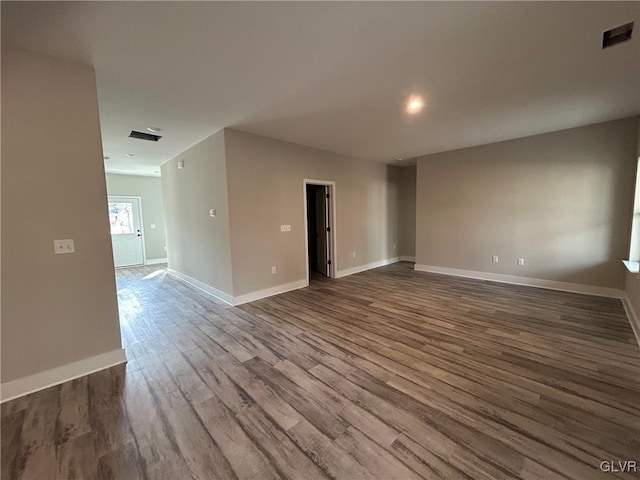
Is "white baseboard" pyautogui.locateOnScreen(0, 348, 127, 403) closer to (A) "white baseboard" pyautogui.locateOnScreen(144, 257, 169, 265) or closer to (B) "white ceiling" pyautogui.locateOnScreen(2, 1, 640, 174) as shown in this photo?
(B) "white ceiling" pyautogui.locateOnScreen(2, 1, 640, 174)

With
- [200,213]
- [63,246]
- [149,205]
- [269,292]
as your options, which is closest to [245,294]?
[269,292]

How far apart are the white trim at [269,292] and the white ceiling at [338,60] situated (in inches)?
105

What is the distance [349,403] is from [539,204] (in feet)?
16.3

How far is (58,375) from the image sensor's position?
7.16 feet

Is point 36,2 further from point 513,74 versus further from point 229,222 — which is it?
point 513,74

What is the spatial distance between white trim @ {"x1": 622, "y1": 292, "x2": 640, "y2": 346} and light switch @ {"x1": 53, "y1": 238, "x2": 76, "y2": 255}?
5.70 metres

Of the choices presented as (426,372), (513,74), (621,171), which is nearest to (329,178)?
(513,74)

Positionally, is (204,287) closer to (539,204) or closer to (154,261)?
(154,261)

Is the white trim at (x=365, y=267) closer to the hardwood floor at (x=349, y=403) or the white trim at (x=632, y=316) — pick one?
the hardwood floor at (x=349, y=403)

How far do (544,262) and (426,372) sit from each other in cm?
396

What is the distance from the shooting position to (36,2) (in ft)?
5.15

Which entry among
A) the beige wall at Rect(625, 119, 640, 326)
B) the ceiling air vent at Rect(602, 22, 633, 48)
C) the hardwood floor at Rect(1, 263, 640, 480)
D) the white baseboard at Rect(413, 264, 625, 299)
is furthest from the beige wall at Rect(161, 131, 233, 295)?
the beige wall at Rect(625, 119, 640, 326)

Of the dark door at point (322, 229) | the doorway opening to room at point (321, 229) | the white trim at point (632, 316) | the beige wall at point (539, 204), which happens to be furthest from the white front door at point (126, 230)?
the white trim at point (632, 316)

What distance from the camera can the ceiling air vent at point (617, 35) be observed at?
1.87 m
